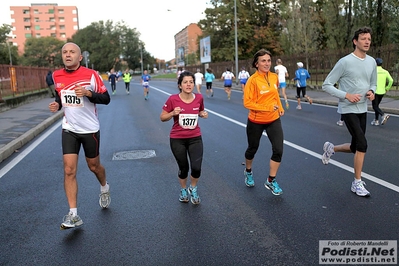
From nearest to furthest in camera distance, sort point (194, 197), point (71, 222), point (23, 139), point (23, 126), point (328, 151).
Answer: point (71, 222)
point (194, 197)
point (328, 151)
point (23, 139)
point (23, 126)

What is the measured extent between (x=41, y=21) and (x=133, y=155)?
130066mm

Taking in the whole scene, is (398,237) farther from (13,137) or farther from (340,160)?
(13,137)

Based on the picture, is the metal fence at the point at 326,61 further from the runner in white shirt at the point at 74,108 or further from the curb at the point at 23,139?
the runner in white shirt at the point at 74,108

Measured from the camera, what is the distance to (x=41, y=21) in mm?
124250

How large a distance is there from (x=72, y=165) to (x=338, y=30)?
29.5m

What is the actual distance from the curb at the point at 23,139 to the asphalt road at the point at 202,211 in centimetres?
31

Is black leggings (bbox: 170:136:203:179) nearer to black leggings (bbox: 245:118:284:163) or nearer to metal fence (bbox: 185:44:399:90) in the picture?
black leggings (bbox: 245:118:284:163)

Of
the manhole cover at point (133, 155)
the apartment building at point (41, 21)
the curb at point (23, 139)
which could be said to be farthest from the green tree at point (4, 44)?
the manhole cover at point (133, 155)

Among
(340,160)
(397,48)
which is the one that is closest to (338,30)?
(397,48)

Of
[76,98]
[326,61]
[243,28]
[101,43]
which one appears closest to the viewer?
[76,98]

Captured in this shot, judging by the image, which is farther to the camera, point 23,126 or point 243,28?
point 243,28

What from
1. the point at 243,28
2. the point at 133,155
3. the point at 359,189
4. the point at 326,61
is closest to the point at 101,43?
the point at 243,28

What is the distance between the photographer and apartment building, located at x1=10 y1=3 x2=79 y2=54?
403 ft

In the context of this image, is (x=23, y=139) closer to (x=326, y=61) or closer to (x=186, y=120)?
(x=186, y=120)
